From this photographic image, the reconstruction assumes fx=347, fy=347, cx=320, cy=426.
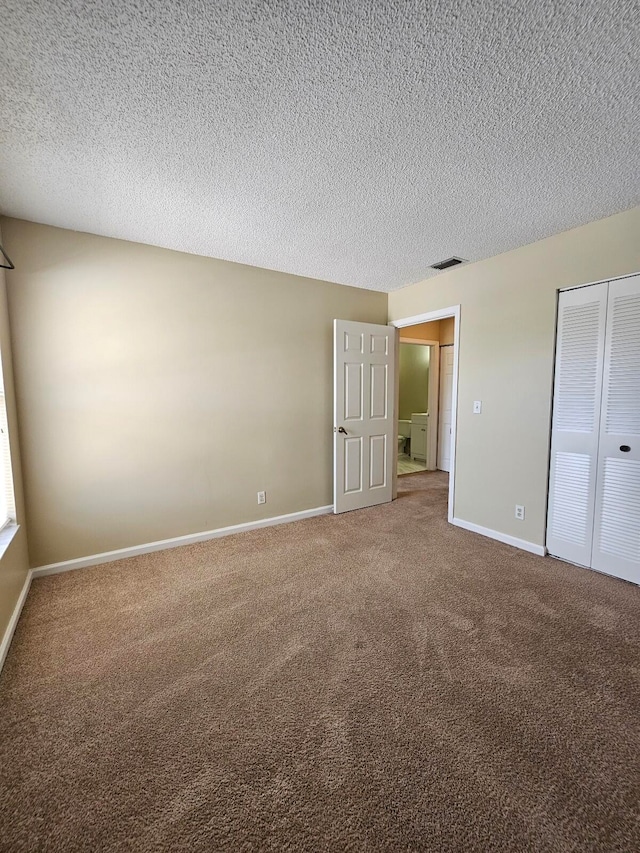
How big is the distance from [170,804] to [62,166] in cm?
281

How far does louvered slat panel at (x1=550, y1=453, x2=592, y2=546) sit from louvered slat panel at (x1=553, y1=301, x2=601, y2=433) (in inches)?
10.2

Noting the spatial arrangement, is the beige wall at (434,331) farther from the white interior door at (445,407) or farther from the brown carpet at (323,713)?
the brown carpet at (323,713)

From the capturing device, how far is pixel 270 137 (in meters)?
1.62

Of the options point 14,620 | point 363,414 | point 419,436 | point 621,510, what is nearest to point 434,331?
point 419,436

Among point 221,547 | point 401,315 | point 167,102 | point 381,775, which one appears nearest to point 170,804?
point 381,775

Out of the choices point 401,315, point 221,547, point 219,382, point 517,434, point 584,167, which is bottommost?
point 221,547

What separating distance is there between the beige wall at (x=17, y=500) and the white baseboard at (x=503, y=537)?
137 inches

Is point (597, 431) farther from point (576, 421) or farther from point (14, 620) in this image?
point (14, 620)

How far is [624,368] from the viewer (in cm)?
238

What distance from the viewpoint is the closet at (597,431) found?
93.4 inches

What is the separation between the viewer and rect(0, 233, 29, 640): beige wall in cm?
196

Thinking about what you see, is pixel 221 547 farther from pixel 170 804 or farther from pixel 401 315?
pixel 401 315

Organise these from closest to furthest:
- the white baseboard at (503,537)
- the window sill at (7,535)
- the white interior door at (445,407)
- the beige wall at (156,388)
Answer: the window sill at (7,535), the beige wall at (156,388), the white baseboard at (503,537), the white interior door at (445,407)

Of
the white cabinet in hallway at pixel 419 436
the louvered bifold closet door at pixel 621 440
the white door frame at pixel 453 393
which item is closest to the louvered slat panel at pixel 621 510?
the louvered bifold closet door at pixel 621 440
